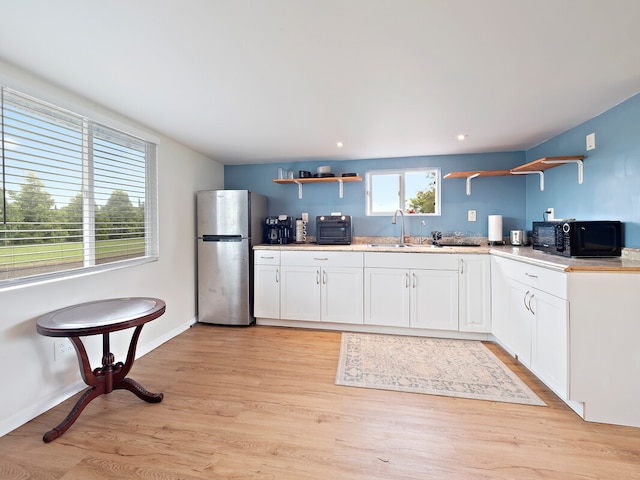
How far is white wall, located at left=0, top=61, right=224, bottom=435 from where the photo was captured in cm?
161

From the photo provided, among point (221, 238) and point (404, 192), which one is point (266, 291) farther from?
point (404, 192)

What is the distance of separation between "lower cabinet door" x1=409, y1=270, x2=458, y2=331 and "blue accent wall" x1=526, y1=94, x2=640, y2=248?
3.95ft

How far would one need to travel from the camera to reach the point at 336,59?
5.03 feet

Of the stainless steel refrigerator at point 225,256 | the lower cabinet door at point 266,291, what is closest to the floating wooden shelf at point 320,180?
the stainless steel refrigerator at point 225,256

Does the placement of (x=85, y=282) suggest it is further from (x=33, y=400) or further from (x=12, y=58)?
(x=12, y=58)

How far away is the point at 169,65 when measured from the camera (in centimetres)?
159

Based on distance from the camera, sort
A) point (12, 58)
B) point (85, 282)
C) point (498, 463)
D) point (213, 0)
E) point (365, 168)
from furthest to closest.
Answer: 1. point (365, 168)
2. point (85, 282)
3. point (12, 58)
4. point (498, 463)
5. point (213, 0)

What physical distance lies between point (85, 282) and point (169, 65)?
1612 mm

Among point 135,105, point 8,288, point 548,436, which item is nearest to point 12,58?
point 135,105

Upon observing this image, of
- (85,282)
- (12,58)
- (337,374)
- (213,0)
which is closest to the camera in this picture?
(213,0)

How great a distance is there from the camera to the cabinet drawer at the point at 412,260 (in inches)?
113

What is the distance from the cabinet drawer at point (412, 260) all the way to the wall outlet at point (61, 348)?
8.32ft

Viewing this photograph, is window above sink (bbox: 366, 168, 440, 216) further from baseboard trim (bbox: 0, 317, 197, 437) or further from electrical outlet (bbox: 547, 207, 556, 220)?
baseboard trim (bbox: 0, 317, 197, 437)

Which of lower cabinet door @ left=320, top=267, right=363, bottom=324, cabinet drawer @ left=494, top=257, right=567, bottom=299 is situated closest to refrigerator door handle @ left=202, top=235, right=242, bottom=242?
lower cabinet door @ left=320, top=267, right=363, bottom=324
